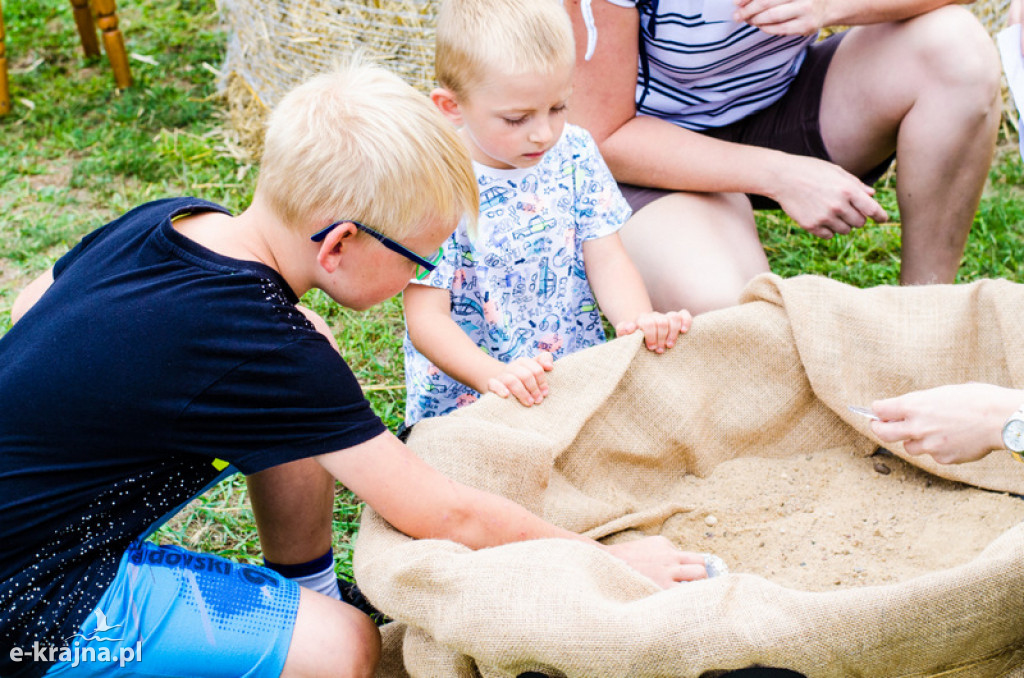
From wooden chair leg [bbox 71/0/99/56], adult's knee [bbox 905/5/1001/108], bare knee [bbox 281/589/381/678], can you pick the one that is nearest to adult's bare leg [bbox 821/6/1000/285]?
adult's knee [bbox 905/5/1001/108]

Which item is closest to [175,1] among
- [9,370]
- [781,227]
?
[781,227]

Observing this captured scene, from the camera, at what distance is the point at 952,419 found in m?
1.30

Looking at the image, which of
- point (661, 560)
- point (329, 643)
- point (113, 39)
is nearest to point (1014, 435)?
point (661, 560)

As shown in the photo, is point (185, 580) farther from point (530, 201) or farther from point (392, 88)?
point (530, 201)

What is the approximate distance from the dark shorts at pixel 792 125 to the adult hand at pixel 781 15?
0.26 metres

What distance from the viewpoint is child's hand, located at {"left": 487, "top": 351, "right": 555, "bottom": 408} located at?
62.7 inches

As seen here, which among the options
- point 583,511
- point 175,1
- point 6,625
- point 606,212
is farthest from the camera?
point 175,1

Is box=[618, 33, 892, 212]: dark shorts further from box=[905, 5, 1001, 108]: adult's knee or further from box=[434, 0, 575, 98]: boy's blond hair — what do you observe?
box=[434, 0, 575, 98]: boy's blond hair

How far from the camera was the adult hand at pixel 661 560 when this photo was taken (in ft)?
4.80

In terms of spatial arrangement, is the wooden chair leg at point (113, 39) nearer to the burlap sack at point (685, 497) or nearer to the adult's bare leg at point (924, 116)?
the adult's bare leg at point (924, 116)

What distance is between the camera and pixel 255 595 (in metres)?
1.33

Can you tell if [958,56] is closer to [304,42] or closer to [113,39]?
[304,42]

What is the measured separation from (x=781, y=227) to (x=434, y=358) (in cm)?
156

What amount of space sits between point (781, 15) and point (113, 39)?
2.73 m
